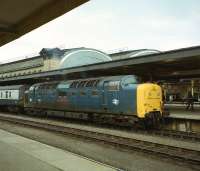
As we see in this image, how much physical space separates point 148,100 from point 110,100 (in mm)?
2478

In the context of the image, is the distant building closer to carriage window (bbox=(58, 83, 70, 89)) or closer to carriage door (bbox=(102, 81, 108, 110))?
carriage window (bbox=(58, 83, 70, 89))

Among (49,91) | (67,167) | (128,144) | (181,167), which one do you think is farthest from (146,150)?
(49,91)

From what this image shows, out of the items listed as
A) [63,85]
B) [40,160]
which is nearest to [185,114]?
[63,85]

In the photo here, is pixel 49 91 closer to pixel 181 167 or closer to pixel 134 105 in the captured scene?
pixel 134 105

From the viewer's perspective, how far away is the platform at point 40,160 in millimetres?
9023

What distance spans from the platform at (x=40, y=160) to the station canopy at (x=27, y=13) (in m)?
3.27

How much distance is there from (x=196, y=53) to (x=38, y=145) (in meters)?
Answer: 10.6

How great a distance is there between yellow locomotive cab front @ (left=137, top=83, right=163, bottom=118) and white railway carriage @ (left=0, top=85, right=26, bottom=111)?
1758cm

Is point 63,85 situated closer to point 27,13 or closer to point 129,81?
point 129,81

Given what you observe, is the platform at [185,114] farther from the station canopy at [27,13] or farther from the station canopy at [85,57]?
the station canopy at [85,57]

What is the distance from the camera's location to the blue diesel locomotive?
20516 millimetres

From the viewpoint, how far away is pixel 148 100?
20.7m

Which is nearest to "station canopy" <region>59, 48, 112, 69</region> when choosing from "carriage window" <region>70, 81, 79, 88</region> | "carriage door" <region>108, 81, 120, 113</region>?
"carriage window" <region>70, 81, 79, 88</region>

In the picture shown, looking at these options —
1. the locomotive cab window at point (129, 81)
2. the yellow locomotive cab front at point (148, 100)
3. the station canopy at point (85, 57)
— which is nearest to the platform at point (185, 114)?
the yellow locomotive cab front at point (148, 100)
